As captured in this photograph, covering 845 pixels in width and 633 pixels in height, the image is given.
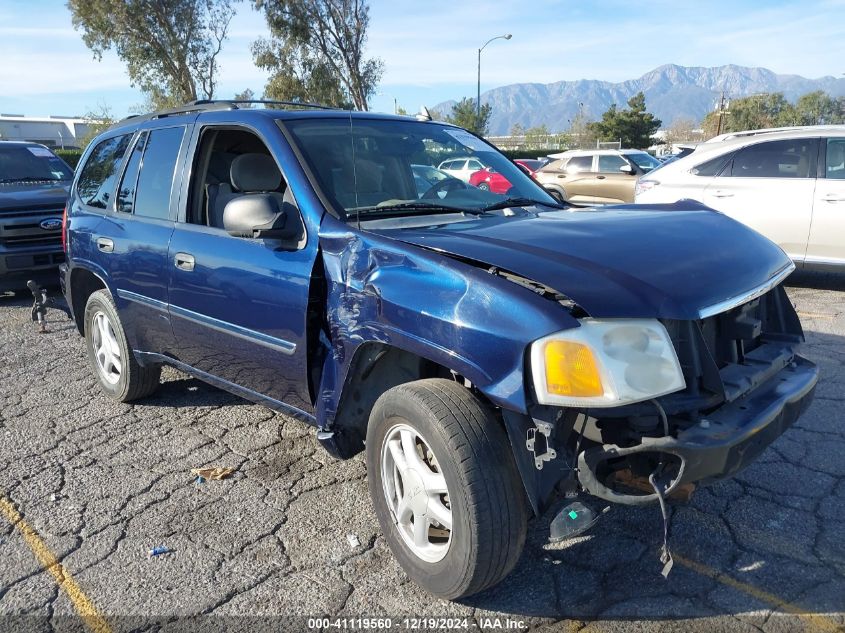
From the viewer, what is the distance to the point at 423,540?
2.58m

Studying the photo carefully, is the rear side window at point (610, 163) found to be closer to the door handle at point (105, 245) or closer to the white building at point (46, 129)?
the door handle at point (105, 245)

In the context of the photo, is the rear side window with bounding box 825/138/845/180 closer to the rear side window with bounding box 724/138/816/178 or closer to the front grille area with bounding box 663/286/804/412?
the rear side window with bounding box 724/138/816/178

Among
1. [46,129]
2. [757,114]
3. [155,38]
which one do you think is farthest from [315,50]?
[757,114]

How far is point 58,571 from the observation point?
2.82 m

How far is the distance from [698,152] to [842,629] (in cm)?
688

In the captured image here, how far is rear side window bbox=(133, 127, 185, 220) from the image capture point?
3.87 meters

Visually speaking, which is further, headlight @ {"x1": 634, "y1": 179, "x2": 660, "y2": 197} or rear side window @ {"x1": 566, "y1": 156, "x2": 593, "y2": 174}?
rear side window @ {"x1": 566, "y1": 156, "x2": 593, "y2": 174}

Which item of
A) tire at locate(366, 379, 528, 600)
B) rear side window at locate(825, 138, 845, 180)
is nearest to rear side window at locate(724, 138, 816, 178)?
rear side window at locate(825, 138, 845, 180)

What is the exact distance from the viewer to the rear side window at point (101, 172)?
4.46m

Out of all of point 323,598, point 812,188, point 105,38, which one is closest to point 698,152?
point 812,188

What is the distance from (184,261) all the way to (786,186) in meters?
6.46

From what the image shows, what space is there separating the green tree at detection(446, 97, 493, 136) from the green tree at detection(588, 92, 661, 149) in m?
11.7

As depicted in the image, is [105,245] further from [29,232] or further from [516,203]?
[29,232]

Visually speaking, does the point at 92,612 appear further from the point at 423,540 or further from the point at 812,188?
the point at 812,188
